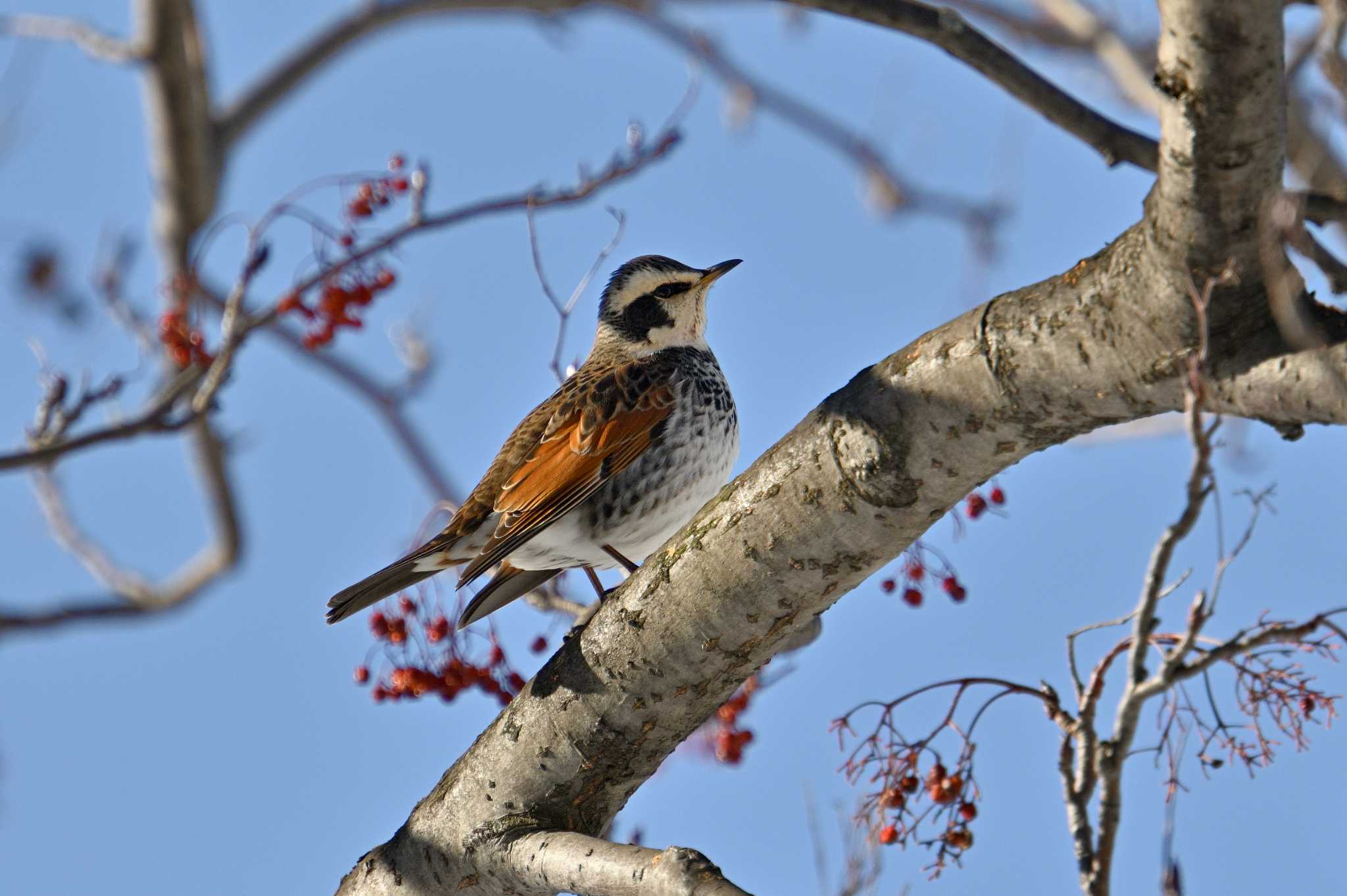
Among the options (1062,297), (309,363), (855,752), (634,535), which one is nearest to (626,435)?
(634,535)

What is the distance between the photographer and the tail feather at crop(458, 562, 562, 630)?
543cm

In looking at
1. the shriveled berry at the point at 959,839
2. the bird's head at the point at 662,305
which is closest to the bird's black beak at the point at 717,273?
the bird's head at the point at 662,305

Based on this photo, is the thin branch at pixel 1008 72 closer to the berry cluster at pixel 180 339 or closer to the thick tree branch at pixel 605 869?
the thick tree branch at pixel 605 869

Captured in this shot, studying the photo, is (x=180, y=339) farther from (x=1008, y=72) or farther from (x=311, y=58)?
(x=311, y=58)

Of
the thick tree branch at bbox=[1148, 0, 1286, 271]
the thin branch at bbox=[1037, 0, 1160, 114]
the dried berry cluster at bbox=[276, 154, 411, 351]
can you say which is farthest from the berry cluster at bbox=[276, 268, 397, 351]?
the thin branch at bbox=[1037, 0, 1160, 114]

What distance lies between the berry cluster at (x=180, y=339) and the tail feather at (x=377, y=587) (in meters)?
1.14

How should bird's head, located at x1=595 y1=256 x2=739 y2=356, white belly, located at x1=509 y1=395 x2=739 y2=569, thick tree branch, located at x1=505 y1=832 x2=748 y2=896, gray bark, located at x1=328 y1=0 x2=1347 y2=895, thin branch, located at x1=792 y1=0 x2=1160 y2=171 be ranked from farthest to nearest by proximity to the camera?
bird's head, located at x1=595 y1=256 x2=739 y2=356 < white belly, located at x1=509 y1=395 x2=739 y2=569 < thin branch, located at x1=792 y1=0 x2=1160 y2=171 < thick tree branch, located at x1=505 y1=832 x2=748 y2=896 < gray bark, located at x1=328 y1=0 x2=1347 y2=895

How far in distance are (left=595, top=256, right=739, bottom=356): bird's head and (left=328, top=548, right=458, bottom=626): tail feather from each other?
172 cm

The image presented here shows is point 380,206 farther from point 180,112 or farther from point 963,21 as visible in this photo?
point 180,112

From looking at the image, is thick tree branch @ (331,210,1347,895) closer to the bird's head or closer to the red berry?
the red berry

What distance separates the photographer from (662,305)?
6.79 m

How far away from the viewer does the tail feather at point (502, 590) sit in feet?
17.8

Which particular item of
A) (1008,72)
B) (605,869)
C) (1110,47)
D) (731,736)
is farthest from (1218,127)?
(1110,47)

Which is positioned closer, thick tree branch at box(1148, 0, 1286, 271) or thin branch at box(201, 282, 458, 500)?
thick tree branch at box(1148, 0, 1286, 271)
